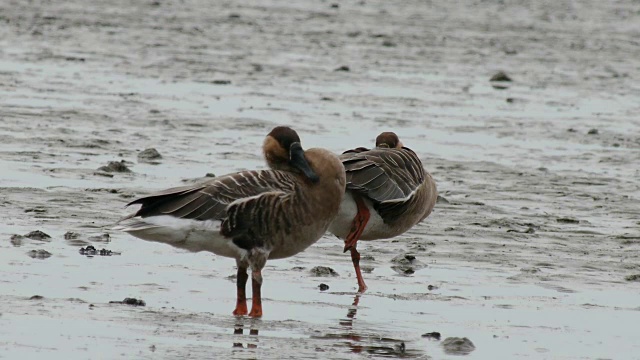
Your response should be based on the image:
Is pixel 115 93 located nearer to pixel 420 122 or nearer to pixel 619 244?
pixel 420 122

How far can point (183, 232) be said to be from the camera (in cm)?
905

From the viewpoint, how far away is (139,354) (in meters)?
7.38

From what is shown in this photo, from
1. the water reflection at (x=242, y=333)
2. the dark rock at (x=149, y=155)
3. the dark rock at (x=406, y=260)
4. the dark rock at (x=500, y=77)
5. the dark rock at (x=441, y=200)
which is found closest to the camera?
the water reflection at (x=242, y=333)

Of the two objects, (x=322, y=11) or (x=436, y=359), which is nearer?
(x=436, y=359)

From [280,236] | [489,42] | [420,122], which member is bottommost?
[280,236]

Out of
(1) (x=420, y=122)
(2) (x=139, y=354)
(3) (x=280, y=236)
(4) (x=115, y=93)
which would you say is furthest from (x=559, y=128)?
(2) (x=139, y=354)

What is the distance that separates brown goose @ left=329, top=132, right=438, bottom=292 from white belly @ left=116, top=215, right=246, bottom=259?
1697mm

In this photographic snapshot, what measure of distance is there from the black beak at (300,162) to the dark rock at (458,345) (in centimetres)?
175

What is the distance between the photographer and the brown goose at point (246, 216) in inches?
355

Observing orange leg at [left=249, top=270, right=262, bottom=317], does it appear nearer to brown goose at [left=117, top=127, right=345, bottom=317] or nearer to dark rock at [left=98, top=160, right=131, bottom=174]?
brown goose at [left=117, top=127, right=345, bottom=317]

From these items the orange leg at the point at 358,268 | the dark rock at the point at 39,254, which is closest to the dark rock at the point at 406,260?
the orange leg at the point at 358,268

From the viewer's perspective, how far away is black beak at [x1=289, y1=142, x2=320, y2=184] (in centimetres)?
947

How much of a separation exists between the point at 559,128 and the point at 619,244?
22.5 feet

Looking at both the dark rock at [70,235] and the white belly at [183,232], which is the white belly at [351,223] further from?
the dark rock at [70,235]
